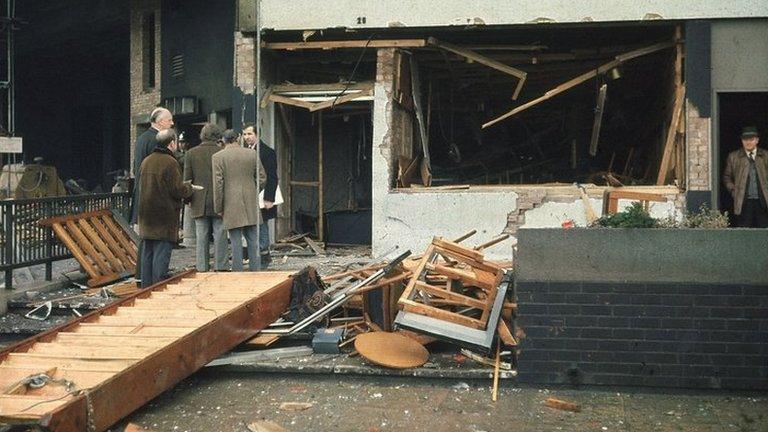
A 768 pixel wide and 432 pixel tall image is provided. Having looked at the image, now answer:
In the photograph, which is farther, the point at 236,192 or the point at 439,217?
the point at 439,217

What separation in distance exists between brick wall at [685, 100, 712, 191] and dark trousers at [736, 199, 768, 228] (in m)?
0.94

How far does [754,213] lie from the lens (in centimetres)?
911

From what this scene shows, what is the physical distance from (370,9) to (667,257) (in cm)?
691

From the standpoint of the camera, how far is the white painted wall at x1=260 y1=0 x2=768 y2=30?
10.0 m

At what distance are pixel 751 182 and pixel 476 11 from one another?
14.5ft

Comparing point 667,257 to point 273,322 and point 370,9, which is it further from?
point 370,9

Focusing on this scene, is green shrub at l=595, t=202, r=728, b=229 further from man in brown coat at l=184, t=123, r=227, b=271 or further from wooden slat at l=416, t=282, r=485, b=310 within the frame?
man in brown coat at l=184, t=123, r=227, b=271

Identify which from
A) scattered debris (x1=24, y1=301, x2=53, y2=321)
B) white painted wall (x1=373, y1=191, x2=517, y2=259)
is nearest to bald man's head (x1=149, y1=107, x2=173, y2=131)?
scattered debris (x1=24, y1=301, x2=53, y2=321)

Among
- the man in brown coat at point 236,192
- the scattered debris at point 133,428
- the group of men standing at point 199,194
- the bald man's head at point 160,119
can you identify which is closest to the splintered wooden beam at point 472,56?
the group of men standing at point 199,194

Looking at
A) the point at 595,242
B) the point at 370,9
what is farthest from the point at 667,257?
the point at 370,9

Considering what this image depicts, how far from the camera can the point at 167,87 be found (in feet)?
58.6

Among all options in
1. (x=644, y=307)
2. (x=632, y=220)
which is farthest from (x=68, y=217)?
(x=644, y=307)

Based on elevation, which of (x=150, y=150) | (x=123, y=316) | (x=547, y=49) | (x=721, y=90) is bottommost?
(x=123, y=316)

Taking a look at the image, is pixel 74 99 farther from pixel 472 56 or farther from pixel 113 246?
pixel 472 56
